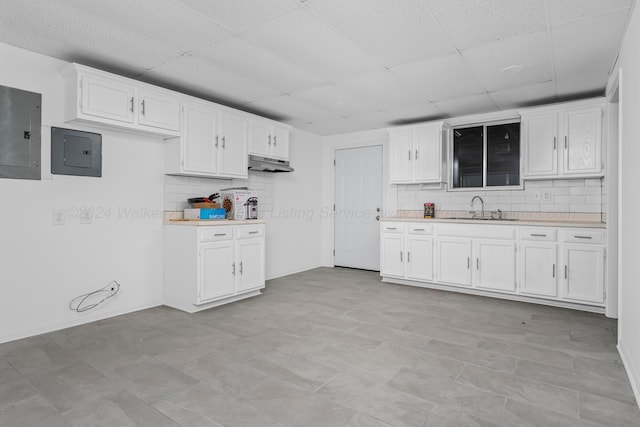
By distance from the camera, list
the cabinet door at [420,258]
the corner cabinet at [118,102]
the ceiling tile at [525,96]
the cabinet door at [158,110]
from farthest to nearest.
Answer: the cabinet door at [420,258] → the ceiling tile at [525,96] → the cabinet door at [158,110] → the corner cabinet at [118,102]

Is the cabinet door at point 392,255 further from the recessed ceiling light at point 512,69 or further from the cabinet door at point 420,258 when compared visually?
the recessed ceiling light at point 512,69

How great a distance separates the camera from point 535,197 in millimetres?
4676

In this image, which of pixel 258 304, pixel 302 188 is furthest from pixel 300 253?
pixel 258 304

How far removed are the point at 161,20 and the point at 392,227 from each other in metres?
3.80

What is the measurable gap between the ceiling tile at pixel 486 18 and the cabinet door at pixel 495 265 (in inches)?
97.5

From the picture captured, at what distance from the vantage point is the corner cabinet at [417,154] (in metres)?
5.05

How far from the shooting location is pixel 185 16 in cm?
251

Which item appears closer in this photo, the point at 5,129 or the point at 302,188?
the point at 5,129

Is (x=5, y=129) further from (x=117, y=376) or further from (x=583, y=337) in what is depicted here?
(x=583, y=337)

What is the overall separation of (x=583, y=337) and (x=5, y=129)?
526 centimetres

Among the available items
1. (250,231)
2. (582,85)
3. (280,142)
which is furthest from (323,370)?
(582,85)

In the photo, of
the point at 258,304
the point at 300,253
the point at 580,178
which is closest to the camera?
the point at 258,304

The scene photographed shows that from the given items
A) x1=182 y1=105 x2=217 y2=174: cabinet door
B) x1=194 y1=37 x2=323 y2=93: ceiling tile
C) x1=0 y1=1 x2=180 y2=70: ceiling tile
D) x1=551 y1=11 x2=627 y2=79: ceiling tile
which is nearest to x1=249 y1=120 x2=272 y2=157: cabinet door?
x1=182 y1=105 x2=217 y2=174: cabinet door

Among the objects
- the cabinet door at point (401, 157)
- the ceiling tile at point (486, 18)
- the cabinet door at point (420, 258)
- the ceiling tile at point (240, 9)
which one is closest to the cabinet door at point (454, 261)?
the cabinet door at point (420, 258)
